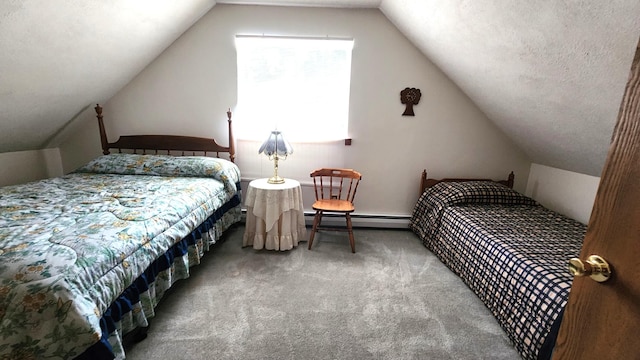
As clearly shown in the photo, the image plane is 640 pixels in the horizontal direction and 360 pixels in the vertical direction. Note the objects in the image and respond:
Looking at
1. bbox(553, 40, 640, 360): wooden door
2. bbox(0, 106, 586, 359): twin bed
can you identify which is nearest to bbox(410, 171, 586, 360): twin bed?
bbox(0, 106, 586, 359): twin bed

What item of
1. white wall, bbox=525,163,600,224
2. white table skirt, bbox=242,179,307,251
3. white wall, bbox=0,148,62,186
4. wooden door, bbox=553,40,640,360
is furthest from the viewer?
white wall, bbox=0,148,62,186

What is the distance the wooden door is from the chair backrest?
240 centimetres

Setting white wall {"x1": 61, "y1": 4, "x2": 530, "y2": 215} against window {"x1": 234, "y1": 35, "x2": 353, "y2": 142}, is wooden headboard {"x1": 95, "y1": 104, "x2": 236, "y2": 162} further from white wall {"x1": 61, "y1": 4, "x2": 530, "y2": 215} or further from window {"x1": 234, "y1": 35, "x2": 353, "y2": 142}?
window {"x1": 234, "y1": 35, "x2": 353, "y2": 142}

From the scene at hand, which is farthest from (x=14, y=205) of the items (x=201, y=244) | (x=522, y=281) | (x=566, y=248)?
(x=566, y=248)

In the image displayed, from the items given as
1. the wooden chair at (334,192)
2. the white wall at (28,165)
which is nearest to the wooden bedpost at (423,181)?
the wooden chair at (334,192)

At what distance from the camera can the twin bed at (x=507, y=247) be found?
150 centimetres

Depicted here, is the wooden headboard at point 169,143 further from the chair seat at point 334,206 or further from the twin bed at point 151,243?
the chair seat at point 334,206

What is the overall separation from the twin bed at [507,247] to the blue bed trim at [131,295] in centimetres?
195

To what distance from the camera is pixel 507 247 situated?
1899 millimetres

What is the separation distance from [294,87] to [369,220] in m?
1.70

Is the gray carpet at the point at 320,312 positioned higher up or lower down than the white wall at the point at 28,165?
lower down

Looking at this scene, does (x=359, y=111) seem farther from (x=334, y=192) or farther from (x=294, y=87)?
(x=334, y=192)

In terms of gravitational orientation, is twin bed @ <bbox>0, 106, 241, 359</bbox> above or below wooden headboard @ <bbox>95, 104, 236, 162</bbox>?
below

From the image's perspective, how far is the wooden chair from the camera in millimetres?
2787
